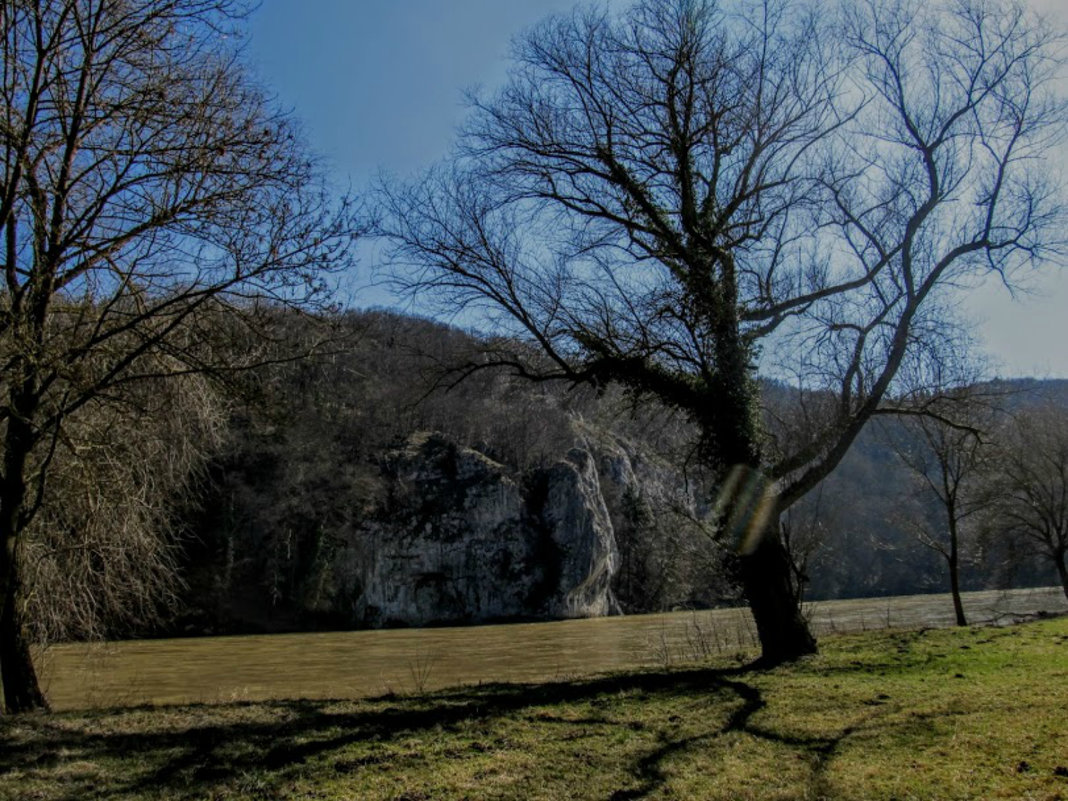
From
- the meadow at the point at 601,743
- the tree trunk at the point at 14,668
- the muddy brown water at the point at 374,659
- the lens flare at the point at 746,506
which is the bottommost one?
the muddy brown water at the point at 374,659

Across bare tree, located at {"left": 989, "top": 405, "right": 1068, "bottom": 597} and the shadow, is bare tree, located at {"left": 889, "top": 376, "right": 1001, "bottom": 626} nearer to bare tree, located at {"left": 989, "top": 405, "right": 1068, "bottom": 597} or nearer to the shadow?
bare tree, located at {"left": 989, "top": 405, "right": 1068, "bottom": 597}

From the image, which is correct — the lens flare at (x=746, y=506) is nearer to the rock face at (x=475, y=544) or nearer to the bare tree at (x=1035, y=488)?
the bare tree at (x=1035, y=488)

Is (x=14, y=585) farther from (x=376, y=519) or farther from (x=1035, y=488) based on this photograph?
(x=376, y=519)

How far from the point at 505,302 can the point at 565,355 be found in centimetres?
122

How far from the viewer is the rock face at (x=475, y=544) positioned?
5288 centimetres

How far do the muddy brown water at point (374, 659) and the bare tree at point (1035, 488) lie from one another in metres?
2.22

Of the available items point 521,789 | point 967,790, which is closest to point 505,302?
point 521,789

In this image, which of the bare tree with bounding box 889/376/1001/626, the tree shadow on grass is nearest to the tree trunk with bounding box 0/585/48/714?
the tree shadow on grass

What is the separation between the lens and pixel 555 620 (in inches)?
2020

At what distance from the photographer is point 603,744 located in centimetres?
553

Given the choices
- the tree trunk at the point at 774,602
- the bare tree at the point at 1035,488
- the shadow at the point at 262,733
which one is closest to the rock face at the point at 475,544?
the bare tree at the point at 1035,488

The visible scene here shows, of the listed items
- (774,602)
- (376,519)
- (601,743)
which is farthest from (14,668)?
(376,519)

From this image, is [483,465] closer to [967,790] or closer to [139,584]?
[139,584]

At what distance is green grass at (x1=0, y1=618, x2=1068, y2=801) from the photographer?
174 inches
